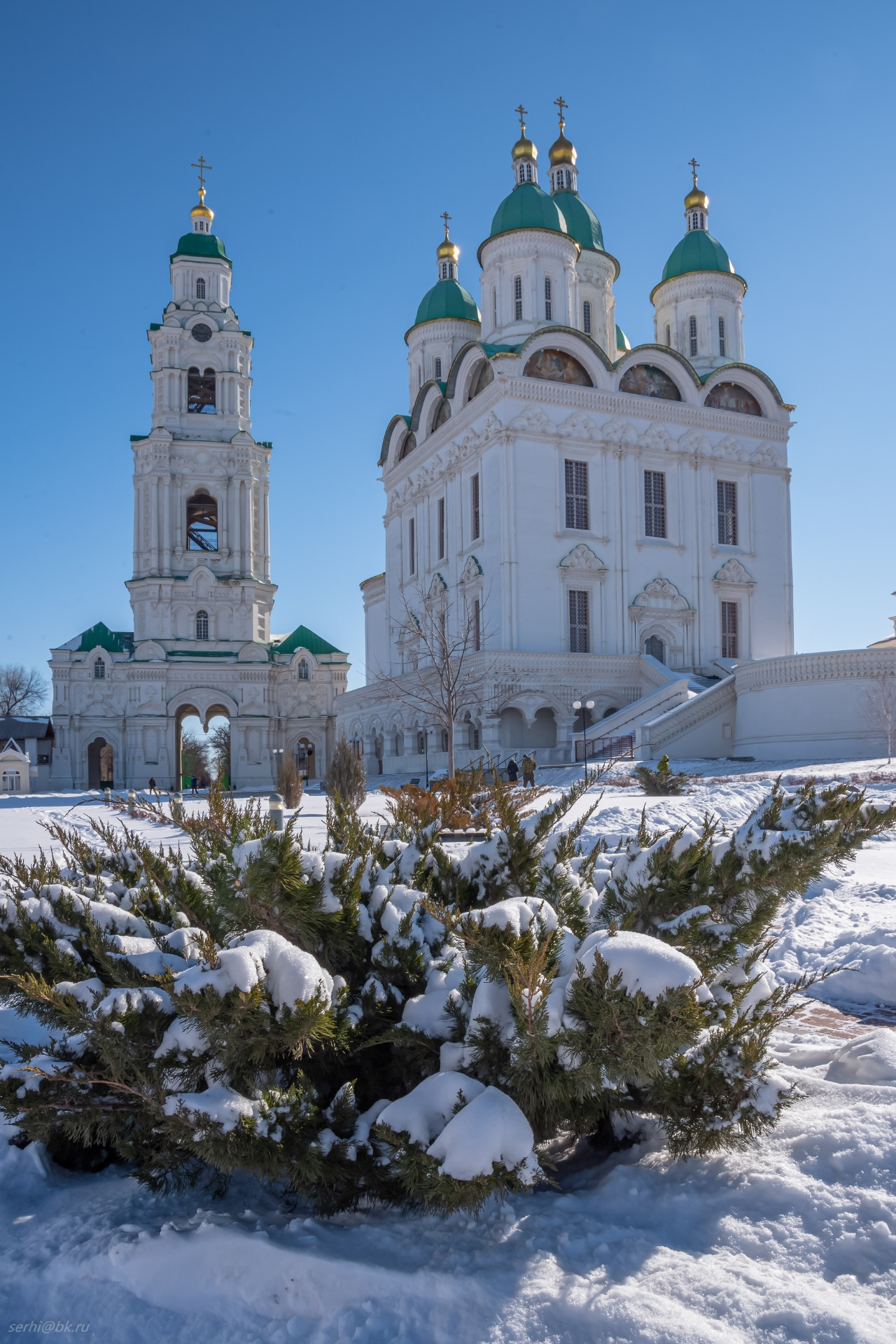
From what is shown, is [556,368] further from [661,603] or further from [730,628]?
[730,628]

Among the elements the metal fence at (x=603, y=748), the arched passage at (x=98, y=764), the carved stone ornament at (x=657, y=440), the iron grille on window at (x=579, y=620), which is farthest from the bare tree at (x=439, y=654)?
the arched passage at (x=98, y=764)

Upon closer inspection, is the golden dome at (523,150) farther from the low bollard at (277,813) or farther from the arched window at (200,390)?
the low bollard at (277,813)

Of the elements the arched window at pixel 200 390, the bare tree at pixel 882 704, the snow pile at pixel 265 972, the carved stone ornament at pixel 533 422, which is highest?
the arched window at pixel 200 390

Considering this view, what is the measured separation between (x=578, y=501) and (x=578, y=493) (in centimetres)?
27

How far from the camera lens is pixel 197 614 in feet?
141

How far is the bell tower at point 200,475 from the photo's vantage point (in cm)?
4262

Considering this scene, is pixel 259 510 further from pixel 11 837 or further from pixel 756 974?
pixel 756 974

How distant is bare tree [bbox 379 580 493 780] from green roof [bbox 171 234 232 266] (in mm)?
19354

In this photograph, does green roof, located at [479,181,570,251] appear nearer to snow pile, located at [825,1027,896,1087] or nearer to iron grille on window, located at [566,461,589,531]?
iron grille on window, located at [566,461,589,531]

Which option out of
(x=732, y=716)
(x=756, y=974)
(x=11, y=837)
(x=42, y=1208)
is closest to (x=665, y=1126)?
(x=756, y=974)

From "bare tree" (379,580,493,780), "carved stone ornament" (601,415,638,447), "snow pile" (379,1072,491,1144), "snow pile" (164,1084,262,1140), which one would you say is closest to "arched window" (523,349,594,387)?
"carved stone ornament" (601,415,638,447)

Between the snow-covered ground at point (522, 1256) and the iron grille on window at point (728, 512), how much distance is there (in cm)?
3503

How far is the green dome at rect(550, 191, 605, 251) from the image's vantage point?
39812 millimetres

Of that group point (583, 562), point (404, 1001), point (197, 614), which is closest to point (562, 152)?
point (583, 562)
